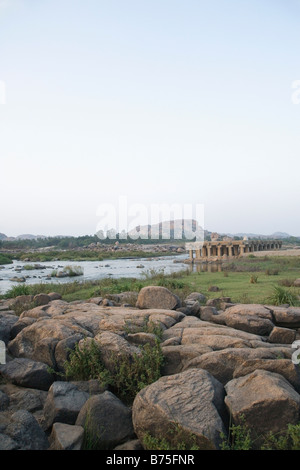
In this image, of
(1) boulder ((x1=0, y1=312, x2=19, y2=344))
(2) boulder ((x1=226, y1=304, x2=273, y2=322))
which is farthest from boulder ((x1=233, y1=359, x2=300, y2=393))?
(1) boulder ((x1=0, y1=312, x2=19, y2=344))

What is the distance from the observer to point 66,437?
12.5 ft

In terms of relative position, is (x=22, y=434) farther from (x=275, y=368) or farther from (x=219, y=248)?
(x=219, y=248)

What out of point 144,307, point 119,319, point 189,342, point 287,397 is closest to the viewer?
point 287,397

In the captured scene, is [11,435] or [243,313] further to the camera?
[243,313]

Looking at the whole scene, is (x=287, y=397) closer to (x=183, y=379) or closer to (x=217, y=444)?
(x=217, y=444)

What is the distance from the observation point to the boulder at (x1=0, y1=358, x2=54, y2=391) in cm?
550

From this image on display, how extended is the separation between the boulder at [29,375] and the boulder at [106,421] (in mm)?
1458

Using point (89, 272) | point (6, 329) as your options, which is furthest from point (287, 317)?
point (89, 272)

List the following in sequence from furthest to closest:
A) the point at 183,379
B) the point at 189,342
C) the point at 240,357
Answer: the point at 189,342
the point at 240,357
the point at 183,379

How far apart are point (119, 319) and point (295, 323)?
3464 mm

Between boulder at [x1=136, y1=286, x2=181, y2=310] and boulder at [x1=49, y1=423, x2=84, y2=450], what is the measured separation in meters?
4.58

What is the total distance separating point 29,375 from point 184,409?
2.62 meters

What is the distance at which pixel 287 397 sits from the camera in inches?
152

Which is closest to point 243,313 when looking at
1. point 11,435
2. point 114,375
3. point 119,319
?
point 119,319
